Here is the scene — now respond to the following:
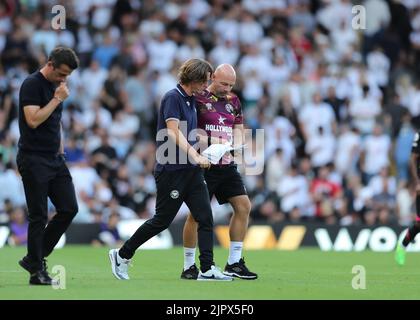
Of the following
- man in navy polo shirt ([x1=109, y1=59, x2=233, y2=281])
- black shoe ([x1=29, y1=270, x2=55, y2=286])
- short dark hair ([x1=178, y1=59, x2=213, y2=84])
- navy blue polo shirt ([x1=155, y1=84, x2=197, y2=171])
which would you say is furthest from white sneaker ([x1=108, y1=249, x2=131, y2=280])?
short dark hair ([x1=178, y1=59, x2=213, y2=84])

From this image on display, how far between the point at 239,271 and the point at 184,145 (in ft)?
6.45

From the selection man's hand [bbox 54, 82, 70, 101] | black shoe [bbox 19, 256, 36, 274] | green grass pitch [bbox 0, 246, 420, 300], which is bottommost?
green grass pitch [bbox 0, 246, 420, 300]

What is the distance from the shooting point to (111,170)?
2359cm

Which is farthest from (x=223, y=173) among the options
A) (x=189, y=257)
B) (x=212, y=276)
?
(x=212, y=276)

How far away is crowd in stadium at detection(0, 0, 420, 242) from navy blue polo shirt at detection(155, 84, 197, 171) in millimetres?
9787

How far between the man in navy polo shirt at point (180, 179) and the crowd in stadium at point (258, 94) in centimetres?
973

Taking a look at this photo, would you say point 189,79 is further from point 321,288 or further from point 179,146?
point 321,288

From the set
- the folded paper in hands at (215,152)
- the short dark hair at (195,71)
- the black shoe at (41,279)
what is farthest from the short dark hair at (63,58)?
the black shoe at (41,279)

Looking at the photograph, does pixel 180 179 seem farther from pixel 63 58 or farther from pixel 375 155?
pixel 375 155

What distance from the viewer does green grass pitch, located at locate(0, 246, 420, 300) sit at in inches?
424

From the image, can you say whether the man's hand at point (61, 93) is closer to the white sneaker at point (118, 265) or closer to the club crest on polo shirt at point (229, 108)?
the white sneaker at point (118, 265)

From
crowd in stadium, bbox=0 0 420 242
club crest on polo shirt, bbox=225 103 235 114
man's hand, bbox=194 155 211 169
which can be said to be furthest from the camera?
crowd in stadium, bbox=0 0 420 242

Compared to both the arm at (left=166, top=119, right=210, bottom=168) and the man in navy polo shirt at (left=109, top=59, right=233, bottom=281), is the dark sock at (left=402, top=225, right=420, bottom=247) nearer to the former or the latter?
the man in navy polo shirt at (left=109, top=59, right=233, bottom=281)
